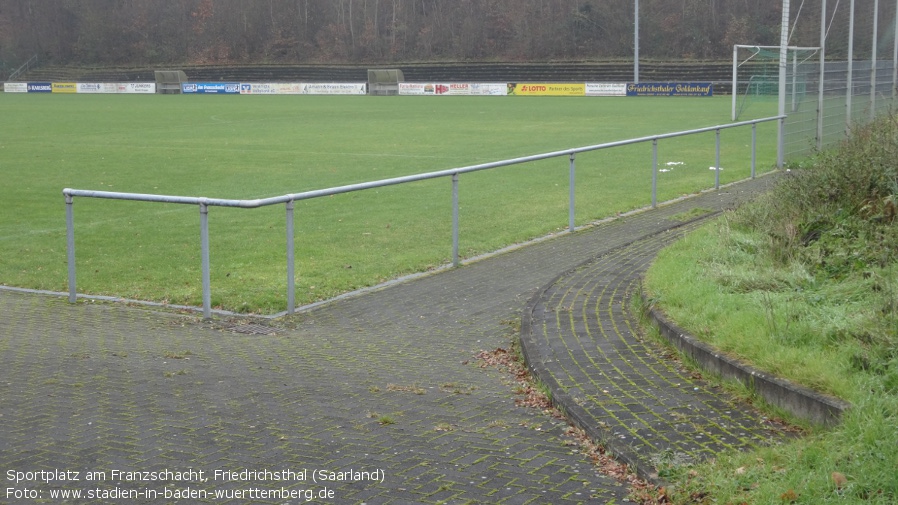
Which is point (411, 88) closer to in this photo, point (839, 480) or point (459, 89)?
point (459, 89)

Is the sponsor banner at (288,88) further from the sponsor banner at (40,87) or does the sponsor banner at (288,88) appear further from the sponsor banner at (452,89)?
the sponsor banner at (40,87)

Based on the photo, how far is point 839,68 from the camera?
25.8 meters

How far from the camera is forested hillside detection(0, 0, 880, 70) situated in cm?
9556

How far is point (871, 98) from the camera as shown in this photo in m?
28.6

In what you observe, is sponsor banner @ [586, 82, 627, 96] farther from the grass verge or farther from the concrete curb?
the concrete curb

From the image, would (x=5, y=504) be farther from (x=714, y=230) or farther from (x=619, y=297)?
(x=714, y=230)

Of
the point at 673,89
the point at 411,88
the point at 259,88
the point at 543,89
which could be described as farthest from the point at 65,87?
the point at 673,89

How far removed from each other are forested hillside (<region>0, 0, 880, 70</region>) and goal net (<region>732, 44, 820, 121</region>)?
992 centimetres

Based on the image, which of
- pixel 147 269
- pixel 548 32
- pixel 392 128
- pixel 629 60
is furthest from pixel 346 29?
pixel 147 269

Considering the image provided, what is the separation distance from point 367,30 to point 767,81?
73484mm

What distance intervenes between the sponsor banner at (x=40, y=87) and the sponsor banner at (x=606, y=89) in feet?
150

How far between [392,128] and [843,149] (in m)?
27.7

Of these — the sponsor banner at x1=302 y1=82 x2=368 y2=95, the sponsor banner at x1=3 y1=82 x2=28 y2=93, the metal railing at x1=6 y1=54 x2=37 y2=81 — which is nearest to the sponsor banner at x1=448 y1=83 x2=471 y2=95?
the sponsor banner at x1=302 y1=82 x2=368 y2=95

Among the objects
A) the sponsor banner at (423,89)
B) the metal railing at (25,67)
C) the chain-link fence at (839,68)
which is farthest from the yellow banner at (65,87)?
the chain-link fence at (839,68)
